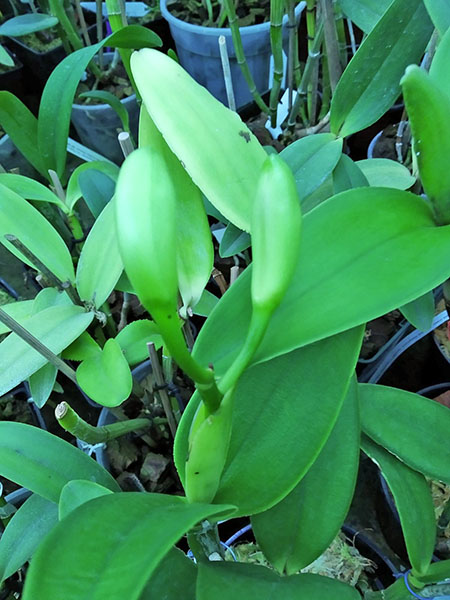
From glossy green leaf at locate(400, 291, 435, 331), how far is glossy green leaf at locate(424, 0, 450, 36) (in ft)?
0.70

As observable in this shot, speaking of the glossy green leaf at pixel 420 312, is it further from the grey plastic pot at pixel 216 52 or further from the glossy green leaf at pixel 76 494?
the grey plastic pot at pixel 216 52

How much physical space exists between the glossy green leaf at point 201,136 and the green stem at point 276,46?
392 millimetres

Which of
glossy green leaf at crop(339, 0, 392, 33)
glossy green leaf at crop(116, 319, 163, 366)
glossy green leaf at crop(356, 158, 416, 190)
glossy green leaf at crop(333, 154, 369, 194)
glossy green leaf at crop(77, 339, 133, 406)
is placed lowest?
glossy green leaf at crop(116, 319, 163, 366)

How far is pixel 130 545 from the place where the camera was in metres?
0.24

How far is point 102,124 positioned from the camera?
1.09 m

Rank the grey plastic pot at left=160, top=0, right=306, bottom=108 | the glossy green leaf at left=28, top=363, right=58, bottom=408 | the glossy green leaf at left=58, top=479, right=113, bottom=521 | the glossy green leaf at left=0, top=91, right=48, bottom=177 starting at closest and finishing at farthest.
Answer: the glossy green leaf at left=58, top=479, right=113, bottom=521
the glossy green leaf at left=28, top=363, right=58, bottom=408
the glossy green leaf at left=0, top=91, right=48, bottom=177
the grey plastic pot at left=160, top=0, right=306, bottom=108

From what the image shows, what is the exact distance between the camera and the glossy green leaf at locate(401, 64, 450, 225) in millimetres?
279

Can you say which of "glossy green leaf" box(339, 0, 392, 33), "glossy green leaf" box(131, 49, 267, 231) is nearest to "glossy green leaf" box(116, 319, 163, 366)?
"glossy green leaf" box(131, 49, 267, 231)

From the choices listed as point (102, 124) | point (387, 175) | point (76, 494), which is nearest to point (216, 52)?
point (102, 124)

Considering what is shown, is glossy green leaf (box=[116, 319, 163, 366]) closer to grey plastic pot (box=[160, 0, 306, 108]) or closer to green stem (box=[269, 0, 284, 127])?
green stem (box=[269, 0, 284, 127])

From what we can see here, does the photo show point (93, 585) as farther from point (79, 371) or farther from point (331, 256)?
point (79, 371)

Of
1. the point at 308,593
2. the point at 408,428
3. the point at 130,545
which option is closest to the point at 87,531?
the point at 130,545

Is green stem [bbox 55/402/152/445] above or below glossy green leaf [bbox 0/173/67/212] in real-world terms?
below

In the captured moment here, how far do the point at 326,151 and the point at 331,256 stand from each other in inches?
7.3
